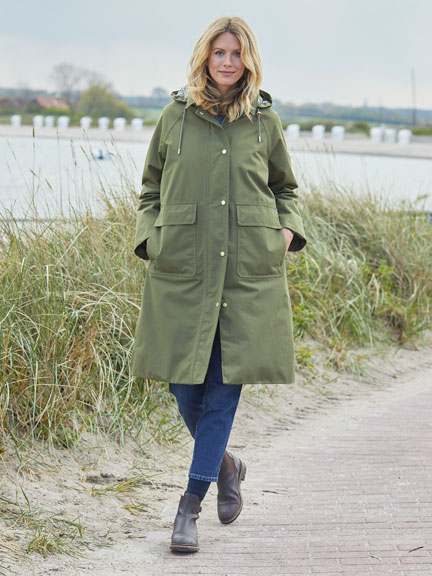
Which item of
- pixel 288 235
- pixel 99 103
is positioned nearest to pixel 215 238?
pixel 288 235

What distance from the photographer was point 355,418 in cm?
527

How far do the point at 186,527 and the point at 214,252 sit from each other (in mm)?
1096

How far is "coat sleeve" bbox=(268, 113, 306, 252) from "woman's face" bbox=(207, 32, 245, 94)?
26 cm

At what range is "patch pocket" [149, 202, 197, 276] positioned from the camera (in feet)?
10.6

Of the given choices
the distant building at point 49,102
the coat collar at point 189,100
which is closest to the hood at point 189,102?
the coat collar at point 189,100

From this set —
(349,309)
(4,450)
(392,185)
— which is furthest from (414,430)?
(392,185)

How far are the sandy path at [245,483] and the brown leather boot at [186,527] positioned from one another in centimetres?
4

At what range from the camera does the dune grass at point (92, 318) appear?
13.6ft

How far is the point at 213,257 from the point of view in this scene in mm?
3195

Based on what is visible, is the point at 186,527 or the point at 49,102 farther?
the point at 49,102

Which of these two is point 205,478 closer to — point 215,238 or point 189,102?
point 215,238

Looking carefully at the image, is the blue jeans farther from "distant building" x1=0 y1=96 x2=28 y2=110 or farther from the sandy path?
"distant building" x1=0 y1=96 x2=28 y2=110

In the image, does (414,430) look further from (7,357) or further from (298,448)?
(7,357)

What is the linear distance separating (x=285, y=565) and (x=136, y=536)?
2.18ft
